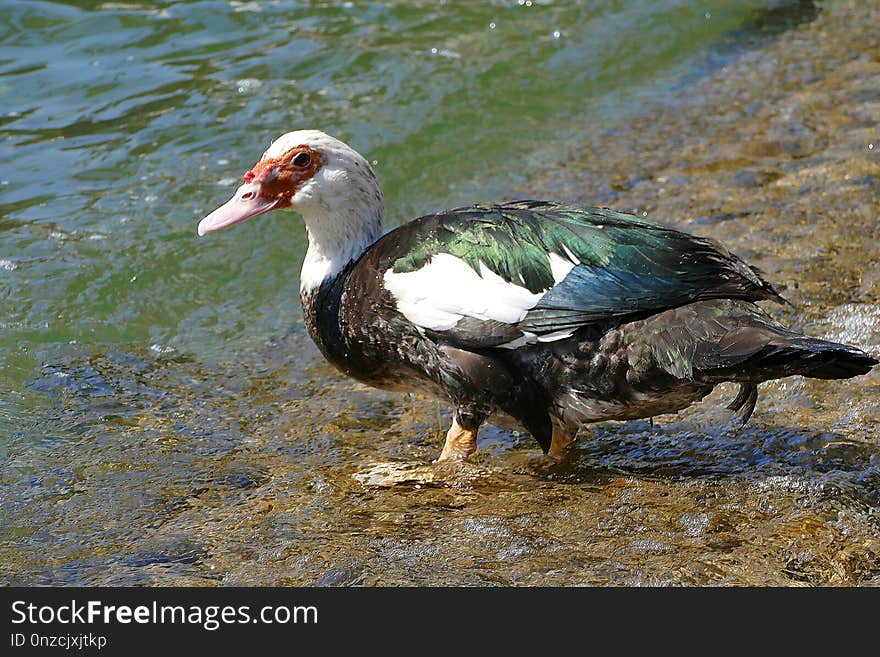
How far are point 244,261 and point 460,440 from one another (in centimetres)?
276

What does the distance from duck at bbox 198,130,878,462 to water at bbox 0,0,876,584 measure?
0.34 metres

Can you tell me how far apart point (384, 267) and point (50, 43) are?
20.0ft

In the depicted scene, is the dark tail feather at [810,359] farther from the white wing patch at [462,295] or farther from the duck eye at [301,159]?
the duck eye at [301,159]

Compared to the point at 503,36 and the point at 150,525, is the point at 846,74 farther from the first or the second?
the point at 150,525

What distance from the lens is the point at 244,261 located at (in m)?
6.53

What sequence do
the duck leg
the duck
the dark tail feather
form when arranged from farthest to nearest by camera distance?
the duck leg < the duck < the dark tail feather

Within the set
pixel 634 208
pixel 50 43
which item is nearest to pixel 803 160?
pixel 634 208

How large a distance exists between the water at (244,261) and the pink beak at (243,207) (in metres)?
0.92

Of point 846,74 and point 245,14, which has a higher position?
point 245,14

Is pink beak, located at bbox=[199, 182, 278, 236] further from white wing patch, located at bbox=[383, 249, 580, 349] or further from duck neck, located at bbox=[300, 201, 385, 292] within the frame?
white wing patch, located at bbox=[383, 249, 580, 349]

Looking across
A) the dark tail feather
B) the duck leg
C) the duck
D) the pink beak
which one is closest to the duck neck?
the duck

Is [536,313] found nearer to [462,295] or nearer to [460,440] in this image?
[462,295]

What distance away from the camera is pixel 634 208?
649 cm

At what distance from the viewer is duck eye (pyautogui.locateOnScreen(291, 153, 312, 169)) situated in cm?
446
